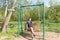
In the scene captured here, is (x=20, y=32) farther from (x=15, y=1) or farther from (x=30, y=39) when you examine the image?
(x=15, y=1)

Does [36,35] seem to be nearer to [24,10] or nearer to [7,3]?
[24,10]

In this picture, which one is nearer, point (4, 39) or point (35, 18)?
point (4, 39)

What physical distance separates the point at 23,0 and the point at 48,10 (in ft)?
21.3

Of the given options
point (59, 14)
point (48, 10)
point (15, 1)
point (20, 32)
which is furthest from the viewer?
point (59, 14)

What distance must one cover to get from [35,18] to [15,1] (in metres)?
2.26

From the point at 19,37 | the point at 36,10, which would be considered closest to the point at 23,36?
the point at 19,37

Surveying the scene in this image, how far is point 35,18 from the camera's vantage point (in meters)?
12.7

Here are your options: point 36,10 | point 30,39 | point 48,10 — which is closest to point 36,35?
point 30,39

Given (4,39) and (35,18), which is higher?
(35,18)

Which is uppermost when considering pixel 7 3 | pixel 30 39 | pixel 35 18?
pixel 7 3

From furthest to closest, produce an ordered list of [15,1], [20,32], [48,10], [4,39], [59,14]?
[59,14] → [48,10] → [15,1] → [20,32] → [4,39]

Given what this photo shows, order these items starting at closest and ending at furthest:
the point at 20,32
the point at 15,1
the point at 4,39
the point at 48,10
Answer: the point at 4,39 < the point at 20,32 < the point at 15,1 < the point at 48,10

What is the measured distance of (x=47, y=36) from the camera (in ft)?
32.2

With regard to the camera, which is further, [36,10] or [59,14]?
[59,14]
